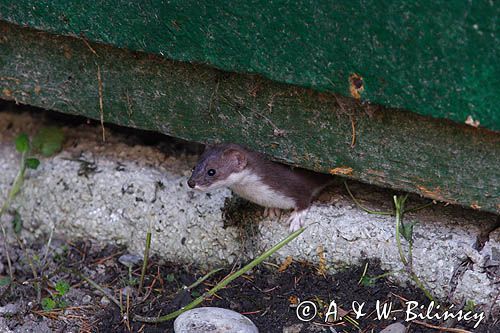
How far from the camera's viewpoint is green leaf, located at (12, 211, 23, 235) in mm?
4203

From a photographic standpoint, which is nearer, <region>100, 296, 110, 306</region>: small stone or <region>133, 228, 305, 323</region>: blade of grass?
<region>133, 228, 305, 323</region>: blade of grass

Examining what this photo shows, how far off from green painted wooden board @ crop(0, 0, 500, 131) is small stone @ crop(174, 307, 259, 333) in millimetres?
1026

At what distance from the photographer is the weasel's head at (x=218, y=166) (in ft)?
11.7

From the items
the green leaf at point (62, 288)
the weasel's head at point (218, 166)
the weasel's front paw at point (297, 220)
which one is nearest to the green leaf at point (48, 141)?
the green leaf at point (62, 288)

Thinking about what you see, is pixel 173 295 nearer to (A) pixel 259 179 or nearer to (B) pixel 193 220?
(B) pixel 193 220

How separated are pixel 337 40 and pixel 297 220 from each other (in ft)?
3.77

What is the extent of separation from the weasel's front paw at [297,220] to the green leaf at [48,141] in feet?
4.69

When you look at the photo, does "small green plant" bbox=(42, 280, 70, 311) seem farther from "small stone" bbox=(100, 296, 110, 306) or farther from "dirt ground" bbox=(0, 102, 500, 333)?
"small stone" bbox=(100, 296, 110, 306)

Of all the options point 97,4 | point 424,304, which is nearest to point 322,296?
point 424,304

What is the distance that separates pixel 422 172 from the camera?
10.7 ft

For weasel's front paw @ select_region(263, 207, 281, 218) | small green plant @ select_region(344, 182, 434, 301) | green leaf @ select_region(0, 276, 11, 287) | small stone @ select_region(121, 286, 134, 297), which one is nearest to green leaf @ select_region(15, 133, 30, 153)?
green leaf @ select_region(0, 276, 11, 287)

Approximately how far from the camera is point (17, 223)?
4207 millimetres

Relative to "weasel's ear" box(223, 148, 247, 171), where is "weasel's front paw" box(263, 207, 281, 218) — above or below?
below

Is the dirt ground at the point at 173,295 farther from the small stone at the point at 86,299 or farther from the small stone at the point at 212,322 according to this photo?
the small stone at the point at 212,322
